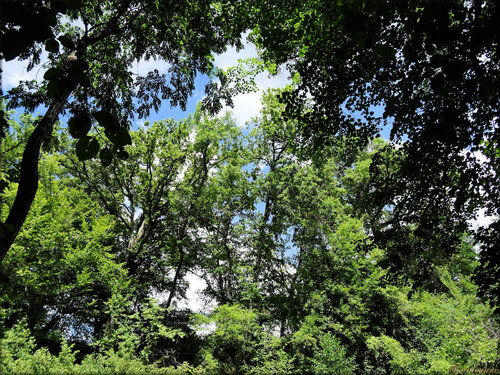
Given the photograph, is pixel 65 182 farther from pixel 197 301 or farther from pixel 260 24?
pixel 260 24

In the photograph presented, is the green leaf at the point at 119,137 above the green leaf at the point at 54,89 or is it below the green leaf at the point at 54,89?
below

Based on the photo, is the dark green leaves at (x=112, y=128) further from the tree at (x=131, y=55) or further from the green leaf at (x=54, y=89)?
the tree at (x=131, y=55)

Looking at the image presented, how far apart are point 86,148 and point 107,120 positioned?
15 cm

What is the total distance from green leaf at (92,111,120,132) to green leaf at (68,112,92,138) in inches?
3.4

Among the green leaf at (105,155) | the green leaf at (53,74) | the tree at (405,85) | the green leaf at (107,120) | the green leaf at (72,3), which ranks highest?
the tree at (405,85)

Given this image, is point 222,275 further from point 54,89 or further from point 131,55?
point 54,89

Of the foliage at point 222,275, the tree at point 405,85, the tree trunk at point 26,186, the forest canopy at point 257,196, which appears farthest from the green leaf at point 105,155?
the foliage at point 222,275

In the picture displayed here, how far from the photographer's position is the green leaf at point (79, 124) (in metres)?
1.05

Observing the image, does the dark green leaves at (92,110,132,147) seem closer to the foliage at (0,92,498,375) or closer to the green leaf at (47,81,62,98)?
the green leaf at (47,81,62,98)

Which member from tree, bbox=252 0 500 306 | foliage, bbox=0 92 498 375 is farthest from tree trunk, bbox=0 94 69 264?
foliage, bbox=0 92 498 375

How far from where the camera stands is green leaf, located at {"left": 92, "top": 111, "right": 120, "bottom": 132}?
1.02 metres

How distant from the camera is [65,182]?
572 inches

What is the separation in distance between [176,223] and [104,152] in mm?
15012

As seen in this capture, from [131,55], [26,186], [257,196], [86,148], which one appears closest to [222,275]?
[257,196]
